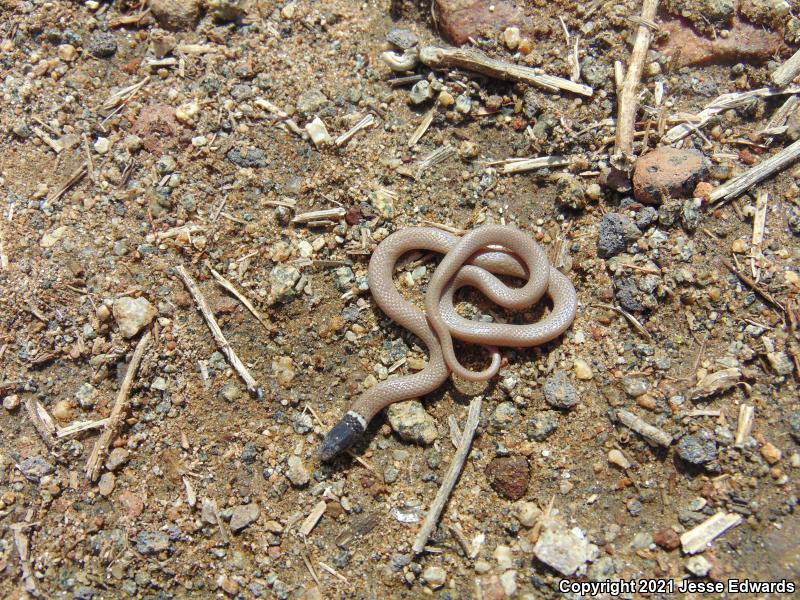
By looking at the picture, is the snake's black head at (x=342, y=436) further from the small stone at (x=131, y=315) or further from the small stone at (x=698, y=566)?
the small stone at (x=698, y=566)

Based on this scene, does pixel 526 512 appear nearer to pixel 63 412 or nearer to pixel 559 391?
pixel 559 391

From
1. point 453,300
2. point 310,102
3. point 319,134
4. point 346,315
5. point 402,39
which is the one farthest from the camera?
point 402,39

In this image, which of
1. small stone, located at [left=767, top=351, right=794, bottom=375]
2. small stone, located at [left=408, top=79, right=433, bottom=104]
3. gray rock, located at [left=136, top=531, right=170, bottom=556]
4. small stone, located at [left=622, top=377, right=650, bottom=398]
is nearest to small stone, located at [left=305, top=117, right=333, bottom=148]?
small stone, located at [left=408, top=79, right=433, bottom=104]

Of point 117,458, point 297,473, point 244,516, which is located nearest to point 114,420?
point 117,458

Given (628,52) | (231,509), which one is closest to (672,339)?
(628,52)

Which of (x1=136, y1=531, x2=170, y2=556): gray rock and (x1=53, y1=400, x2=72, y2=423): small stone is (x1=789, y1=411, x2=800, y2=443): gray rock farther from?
(x1=53, y1=400, x2=72, y2=423): small stone

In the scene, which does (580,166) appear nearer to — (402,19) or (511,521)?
(402,19)
